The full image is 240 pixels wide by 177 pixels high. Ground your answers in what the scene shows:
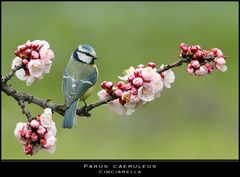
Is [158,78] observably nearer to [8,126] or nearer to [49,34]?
[8,126]

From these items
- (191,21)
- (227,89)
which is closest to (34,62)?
(227,89)

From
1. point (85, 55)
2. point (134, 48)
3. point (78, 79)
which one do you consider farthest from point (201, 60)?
point (134, 48)

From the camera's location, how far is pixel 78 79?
200 inches

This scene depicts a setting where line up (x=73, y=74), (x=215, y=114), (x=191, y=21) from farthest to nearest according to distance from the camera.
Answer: (x=191, y=21) → (x=215, y=114) → (x=73, y=74)

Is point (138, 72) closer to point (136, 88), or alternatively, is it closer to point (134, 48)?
point (136, 88)

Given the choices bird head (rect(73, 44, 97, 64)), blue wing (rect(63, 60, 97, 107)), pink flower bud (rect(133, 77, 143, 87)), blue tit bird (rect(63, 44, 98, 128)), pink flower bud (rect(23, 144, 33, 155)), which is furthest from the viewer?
bird head (rect(73, 44, 97, 64))

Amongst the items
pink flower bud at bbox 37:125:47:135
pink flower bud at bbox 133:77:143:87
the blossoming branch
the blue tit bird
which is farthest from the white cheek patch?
pink flower bud at bbox 37:125:47:135

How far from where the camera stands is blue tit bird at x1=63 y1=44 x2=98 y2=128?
4514 mm

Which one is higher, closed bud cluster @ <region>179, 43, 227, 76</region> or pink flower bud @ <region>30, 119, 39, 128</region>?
closed bud cluster @ <region>179, 43, 227, 76</region>

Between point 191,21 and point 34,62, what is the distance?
15484mm

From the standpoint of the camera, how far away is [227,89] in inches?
663

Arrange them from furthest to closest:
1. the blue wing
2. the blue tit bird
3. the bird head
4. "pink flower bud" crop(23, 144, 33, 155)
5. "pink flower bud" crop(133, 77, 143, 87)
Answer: the bird head → the blue wing → the blue tit bird → "pink flower bud" crop(133, 77, 143, 87) → "pink flower bud" crop(23, 144, 33, 155)

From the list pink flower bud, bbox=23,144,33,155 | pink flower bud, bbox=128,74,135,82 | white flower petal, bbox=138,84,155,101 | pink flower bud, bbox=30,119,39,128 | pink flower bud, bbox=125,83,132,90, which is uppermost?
pink flower bud, bbox=128,74,135,82

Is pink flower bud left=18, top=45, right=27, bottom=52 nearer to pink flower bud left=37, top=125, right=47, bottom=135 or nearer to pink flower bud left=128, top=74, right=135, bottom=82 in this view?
pink flower bud left=37, top=125, right=47, bottom=135
